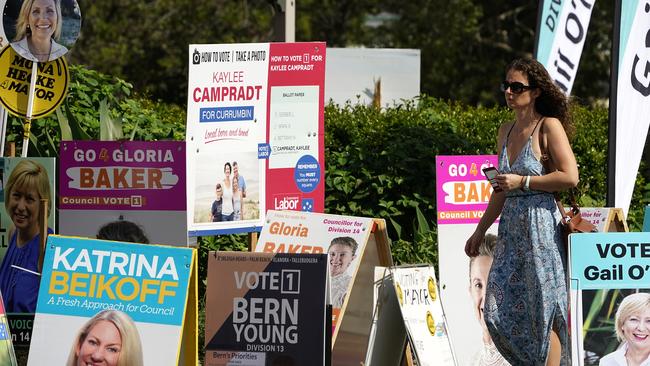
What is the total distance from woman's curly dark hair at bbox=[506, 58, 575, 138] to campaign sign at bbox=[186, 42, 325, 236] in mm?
2217

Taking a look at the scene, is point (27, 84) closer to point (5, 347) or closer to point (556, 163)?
point (5, 347)

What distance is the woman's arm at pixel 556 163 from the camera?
20.7 ft

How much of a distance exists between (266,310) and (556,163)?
1.71 meters

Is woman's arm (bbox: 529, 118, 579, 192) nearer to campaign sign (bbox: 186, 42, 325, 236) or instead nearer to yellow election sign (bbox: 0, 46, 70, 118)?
campaign sign (bbox: 186, 42, 325, 236)

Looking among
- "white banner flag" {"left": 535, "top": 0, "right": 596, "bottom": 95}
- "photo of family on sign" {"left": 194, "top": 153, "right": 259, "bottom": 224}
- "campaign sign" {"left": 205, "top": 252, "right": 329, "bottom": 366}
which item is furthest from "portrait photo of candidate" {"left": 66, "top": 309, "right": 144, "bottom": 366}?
"white banner flag" {"left": 535, "top": 0, "right": 596, "bottom": 95}

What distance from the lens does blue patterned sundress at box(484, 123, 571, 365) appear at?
6.37 meters

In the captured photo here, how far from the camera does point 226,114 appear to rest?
26.5 ft

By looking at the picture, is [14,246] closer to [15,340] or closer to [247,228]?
[15,340]

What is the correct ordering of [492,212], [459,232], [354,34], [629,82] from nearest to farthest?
[492,212] → [459,232] → [629,82] → [354,34]

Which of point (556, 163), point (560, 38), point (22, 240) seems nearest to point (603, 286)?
point (556, 163)

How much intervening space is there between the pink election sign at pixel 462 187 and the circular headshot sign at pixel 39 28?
263 centimetres

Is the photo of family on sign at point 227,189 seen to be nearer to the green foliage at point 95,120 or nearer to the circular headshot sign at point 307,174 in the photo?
the circular headshot sign at point 307,174

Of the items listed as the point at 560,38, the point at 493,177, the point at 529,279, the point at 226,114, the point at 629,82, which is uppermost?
the point at 560,38

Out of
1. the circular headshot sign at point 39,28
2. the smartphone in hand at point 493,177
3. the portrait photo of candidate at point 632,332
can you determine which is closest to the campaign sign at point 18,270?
the circular headshot sign at point 39,28
